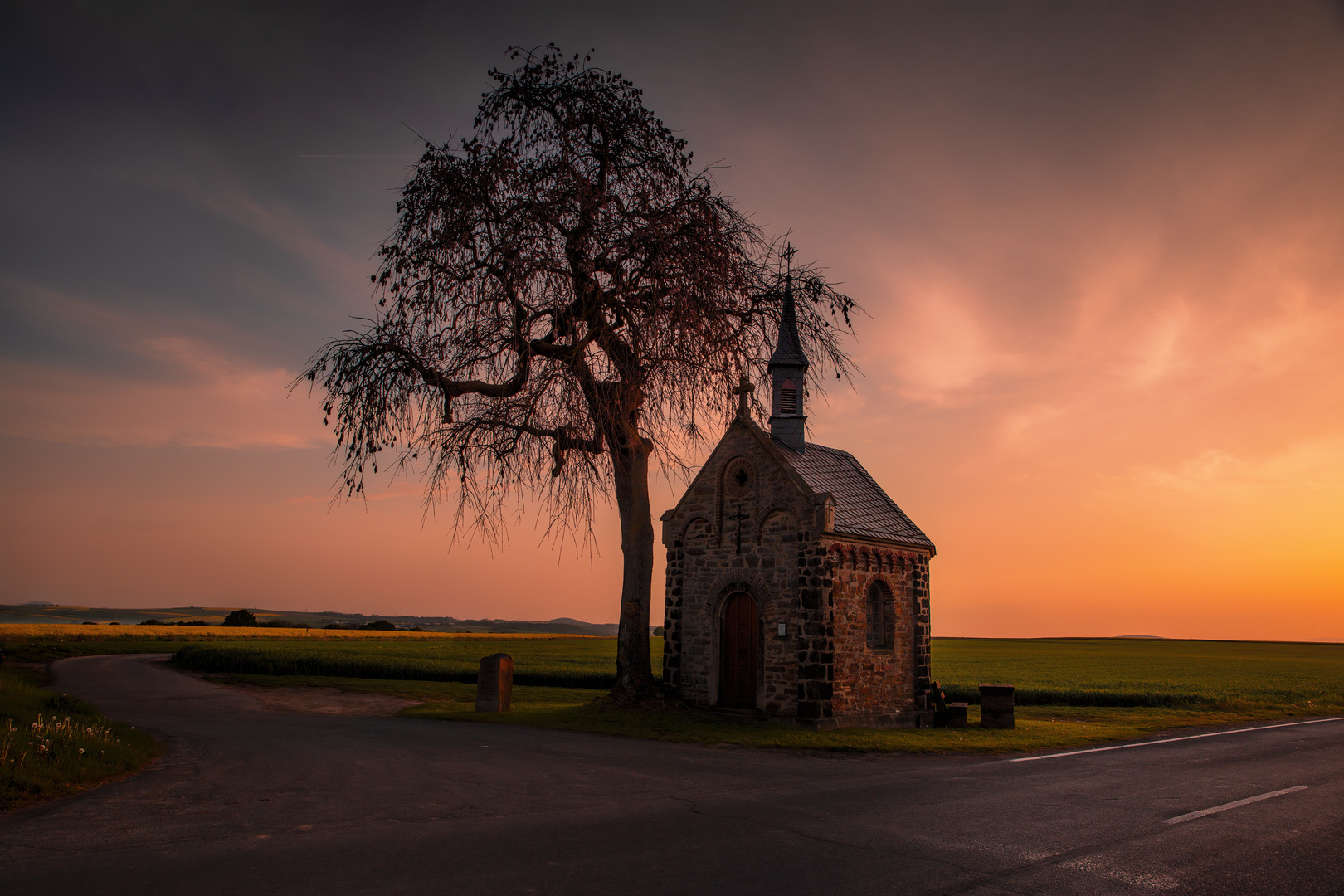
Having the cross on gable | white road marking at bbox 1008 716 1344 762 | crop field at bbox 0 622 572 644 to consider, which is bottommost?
crop field at bbox 0 622 572 644

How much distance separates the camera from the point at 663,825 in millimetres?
8773

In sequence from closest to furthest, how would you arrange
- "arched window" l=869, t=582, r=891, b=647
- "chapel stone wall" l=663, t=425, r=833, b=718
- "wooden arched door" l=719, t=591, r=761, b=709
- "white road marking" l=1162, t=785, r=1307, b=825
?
1. "white road marking" l=1162, t=785, r=1307, b=825
2. "chapel stone wall" l=663, t=425, r=833, b=718
3. "wooden arched door" l=719, t=591, r=761, b=709
4. "arched window" l=869, t=582, r=891, b=647

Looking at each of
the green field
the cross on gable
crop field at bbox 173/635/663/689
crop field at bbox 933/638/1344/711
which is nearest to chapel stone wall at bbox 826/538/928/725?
crop field at bbox 933/638/1344/711

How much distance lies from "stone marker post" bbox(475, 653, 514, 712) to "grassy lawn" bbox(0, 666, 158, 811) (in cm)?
864

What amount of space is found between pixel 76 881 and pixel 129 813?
3.00 meters

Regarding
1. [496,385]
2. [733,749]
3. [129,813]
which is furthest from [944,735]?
[129,813]

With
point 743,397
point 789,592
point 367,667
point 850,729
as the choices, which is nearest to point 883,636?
point 850,729

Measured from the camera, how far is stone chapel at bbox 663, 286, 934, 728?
20.2 meters

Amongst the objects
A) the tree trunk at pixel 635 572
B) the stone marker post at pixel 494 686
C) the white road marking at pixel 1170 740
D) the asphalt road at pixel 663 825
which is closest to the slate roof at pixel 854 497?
the tree trunk at pixel 635 572

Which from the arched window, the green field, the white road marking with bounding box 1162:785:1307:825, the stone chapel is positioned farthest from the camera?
the green field

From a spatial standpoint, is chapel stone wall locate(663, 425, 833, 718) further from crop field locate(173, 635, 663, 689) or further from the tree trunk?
crop field locate(173, 635, 663, 689)

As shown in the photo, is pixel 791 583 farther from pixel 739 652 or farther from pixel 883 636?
pixel 883 636

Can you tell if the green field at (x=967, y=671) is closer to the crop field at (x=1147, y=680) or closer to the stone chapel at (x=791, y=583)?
the crop field at (x=1147, y=680)

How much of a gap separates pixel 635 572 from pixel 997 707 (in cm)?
1011
